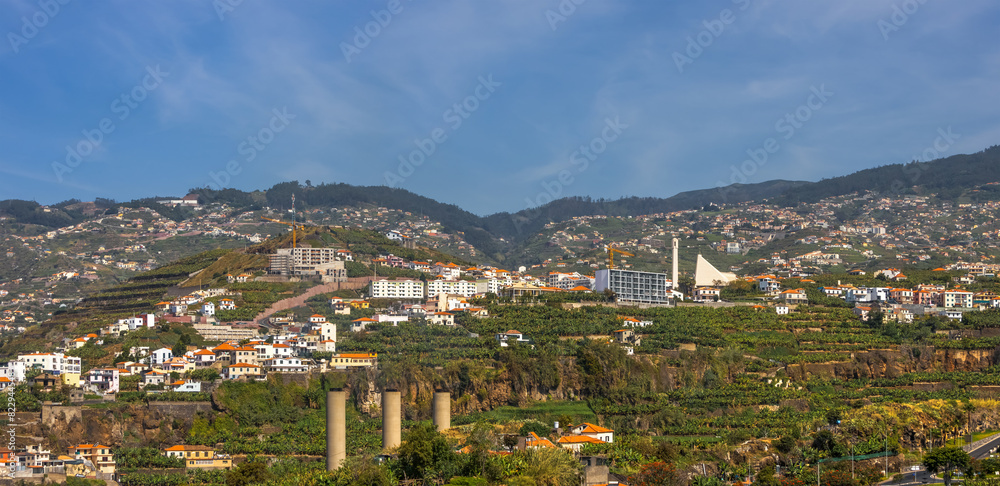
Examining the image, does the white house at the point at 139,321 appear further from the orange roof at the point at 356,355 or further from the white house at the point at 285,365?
the orange roof at the point at 356,355

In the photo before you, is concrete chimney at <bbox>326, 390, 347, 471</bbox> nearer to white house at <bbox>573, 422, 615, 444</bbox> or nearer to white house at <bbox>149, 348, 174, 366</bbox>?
white house at <bbox>573, 422, 615, 444</bbox>

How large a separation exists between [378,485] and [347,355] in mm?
23113

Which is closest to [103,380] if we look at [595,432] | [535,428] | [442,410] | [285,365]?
[285,365]

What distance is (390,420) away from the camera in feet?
153

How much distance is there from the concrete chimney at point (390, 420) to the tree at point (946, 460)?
62.7 ft

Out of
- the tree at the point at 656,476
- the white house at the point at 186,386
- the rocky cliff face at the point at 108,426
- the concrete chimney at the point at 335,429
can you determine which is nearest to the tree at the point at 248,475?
the concrete chimney at the point at 335,429

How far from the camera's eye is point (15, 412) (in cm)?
5172

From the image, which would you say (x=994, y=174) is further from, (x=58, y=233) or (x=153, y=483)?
(x=153, y=483)

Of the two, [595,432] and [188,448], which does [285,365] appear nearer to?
[188,448]

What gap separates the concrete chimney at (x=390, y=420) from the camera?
4647 centimetres

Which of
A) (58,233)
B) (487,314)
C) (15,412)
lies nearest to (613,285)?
(487,314)

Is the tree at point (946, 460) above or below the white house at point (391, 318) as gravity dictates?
below

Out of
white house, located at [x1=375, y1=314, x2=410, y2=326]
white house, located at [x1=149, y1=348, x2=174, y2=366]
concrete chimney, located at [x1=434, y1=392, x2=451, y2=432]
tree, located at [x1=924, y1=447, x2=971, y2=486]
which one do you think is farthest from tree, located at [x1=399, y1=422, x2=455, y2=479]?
white house, located at [x1=375, y1=314, x2=410, y2=326]

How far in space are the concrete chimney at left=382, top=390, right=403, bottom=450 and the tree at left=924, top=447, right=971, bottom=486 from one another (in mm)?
19115
